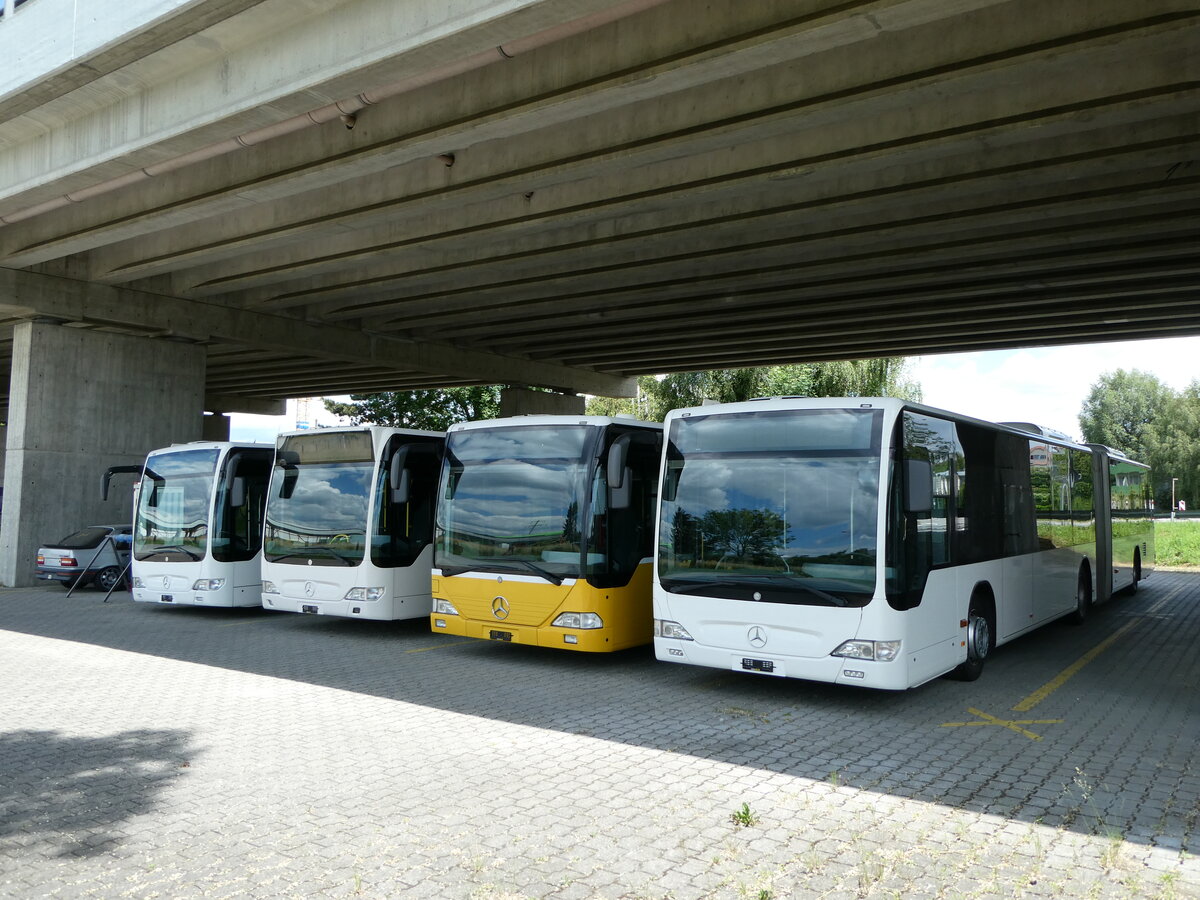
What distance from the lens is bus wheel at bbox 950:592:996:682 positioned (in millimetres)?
9688

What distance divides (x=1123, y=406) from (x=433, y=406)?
7168 centimetres

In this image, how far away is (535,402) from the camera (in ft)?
112

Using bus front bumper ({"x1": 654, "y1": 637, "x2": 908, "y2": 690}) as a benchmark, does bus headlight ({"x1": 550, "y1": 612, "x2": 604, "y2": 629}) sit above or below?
above

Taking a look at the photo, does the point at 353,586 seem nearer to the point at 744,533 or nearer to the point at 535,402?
the point at 744,533

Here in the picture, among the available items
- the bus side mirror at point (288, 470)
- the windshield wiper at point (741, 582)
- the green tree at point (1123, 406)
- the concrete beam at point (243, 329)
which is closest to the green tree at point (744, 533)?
the windshield wiper at point (741, 582)

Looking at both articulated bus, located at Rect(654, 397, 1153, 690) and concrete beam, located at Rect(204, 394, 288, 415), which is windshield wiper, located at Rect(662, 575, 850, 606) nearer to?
articulated bus, located at Rect(654, 397, 1153, 690)

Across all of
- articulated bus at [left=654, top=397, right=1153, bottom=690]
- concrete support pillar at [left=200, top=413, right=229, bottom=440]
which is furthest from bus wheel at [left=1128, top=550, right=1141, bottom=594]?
concrete support pillar at [left=200, top=413, right=229, bottom=440]

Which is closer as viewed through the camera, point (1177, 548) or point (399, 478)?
point (399, 478)

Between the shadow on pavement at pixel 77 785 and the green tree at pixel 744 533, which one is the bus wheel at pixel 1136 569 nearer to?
the green tree at pixel 744 533

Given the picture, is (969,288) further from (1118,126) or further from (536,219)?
(536,219)

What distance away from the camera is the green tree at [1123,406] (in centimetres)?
8925

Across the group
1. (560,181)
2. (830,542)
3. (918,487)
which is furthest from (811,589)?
(560,181)

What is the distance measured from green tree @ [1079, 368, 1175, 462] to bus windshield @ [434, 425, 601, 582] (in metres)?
90.5

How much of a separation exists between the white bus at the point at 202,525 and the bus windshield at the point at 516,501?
513cm
